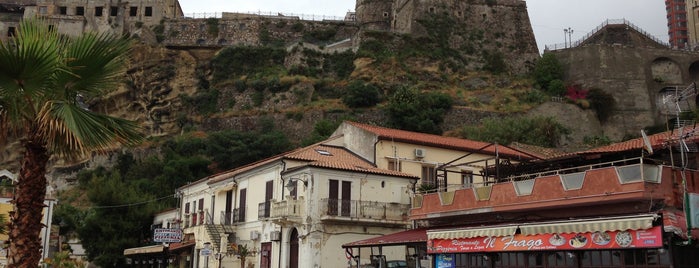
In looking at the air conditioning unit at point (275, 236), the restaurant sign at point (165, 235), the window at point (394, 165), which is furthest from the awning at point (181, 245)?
the window at point (394, 165)

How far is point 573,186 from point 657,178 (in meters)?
2.53

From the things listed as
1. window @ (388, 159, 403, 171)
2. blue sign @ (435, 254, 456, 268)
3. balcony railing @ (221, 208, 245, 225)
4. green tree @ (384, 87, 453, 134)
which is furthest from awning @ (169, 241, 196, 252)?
green tree @ (384, 87, 453, 134)

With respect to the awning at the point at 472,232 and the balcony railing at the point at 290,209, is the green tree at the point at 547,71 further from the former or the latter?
the awning at the point at 472,232

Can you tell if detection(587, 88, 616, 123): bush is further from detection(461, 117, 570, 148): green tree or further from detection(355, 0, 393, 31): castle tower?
detection(355, 0, 393, 31): castle tower

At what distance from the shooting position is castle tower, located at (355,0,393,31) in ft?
293

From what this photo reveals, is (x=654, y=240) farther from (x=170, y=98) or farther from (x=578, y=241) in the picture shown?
(x=170, y=98)

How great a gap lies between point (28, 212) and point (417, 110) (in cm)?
5987

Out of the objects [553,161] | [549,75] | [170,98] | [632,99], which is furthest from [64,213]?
[632,99]

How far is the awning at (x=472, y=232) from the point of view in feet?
69.3

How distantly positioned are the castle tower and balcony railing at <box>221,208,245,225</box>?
5578 cm

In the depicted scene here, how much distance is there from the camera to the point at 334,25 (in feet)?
290

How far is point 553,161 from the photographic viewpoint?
79.7ft

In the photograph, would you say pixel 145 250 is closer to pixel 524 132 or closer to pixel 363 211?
pixel 363 211

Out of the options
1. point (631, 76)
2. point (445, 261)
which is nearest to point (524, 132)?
point (631, 76)
